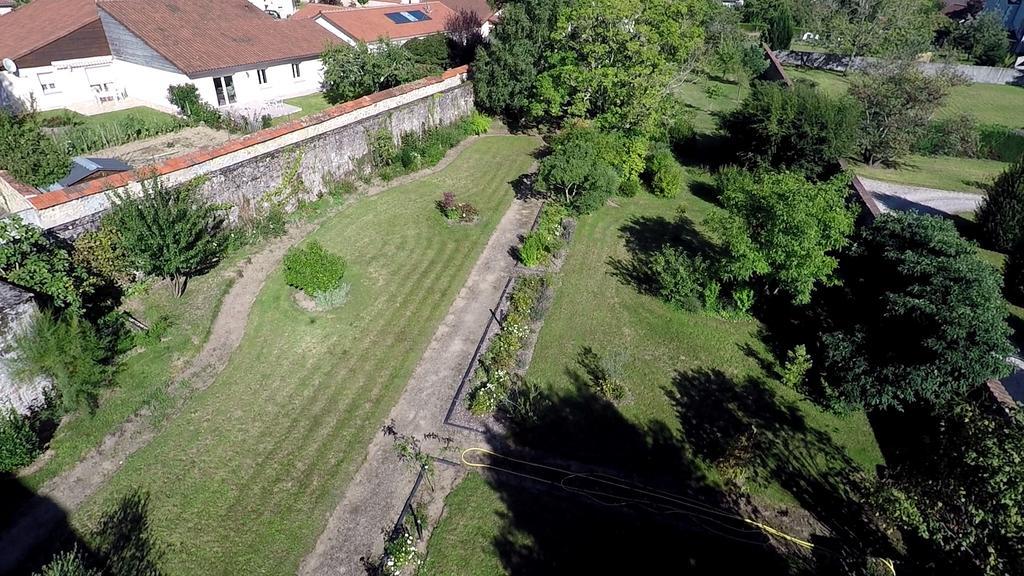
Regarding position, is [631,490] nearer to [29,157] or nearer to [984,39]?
[29,157]

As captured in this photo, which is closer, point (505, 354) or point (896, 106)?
point (505, 354)

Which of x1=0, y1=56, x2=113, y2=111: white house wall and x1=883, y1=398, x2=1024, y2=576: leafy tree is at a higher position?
x1=0, y1=56, x2=113, y2=111: white house wall

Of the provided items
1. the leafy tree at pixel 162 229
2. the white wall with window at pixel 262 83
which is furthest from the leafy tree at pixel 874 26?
the leafy tree at pixel 162 229

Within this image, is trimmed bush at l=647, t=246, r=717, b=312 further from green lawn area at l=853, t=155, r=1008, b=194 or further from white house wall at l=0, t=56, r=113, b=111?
white house wall at l=0, t=56, r=113, b=111

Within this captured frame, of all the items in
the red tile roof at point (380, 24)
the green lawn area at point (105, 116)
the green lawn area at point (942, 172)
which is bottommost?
the green lawn area at point (942, 172)

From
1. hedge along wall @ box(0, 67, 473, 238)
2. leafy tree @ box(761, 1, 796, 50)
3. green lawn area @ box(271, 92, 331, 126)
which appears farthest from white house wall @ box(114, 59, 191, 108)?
leafy tree @ box(761, 1, 796, 50)

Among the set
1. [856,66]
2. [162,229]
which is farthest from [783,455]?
[856,66]

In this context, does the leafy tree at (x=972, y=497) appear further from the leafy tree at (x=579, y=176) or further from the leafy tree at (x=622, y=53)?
the leafy tree at (x=622, y=53)
